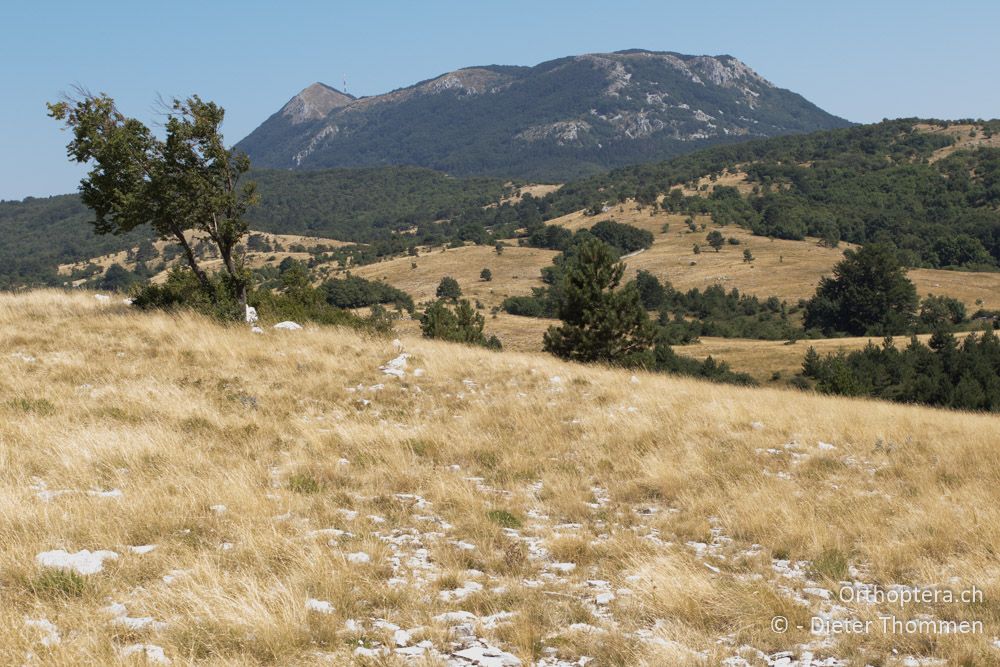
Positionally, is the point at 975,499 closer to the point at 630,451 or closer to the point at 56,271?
the point at 630,451

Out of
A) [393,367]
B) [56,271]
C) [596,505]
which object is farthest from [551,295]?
[56,271]

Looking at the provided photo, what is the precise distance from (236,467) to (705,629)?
584 centimetres

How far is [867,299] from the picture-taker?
85625mm

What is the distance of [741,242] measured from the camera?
13400cm

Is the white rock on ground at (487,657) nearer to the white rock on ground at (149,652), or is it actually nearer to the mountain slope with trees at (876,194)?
the white rock on ground at (149,652)

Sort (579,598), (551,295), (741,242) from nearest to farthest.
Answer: (579,598) → (551,295) → (741,242)

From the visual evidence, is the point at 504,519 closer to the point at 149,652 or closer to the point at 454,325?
the point at 149,652

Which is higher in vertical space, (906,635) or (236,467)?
(236,467)

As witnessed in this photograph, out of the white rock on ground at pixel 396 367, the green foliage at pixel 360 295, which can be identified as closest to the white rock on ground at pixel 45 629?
the white rock on ground at pixel 396 367

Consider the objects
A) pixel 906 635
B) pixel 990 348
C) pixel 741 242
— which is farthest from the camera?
pixel 741 242

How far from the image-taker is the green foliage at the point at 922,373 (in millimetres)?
43219

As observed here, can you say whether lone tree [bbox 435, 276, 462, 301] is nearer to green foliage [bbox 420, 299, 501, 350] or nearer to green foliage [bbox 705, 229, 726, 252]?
green foliage [bbox 705, 229, 726, 252]

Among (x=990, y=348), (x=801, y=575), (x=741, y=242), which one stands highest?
(x=741, y=242)

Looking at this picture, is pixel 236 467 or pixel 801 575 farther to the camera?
pixel 236 467
